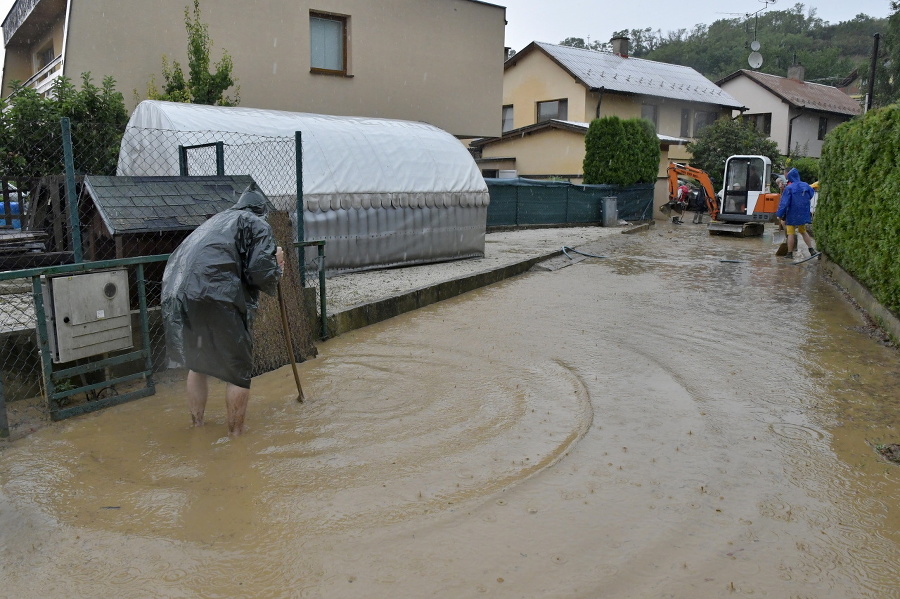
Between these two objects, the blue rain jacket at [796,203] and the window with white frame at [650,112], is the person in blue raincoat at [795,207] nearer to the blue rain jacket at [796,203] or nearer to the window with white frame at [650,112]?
the blue rain jacket at [796,203]

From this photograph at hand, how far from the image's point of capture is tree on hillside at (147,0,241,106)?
13.6 meters

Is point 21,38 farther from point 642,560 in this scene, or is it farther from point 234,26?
point 642,560

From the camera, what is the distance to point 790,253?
53.6 feet

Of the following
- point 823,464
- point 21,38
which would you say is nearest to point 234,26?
point 21,38

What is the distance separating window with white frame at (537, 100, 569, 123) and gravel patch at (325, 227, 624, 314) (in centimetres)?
1452

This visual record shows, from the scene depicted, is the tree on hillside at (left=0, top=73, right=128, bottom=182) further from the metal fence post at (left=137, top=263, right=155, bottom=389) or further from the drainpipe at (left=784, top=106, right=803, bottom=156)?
the drainpipe at (left=784, top=106, right=803, bottom=156)

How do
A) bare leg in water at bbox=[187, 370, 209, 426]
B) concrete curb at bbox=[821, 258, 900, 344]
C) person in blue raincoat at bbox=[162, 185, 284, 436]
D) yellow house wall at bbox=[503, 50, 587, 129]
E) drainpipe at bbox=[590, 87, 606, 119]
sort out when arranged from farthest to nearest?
yellow house wall at bbox=[503, 50, 587, 129] < drainpipe at bbox=[590, 87, 606, 119] < concrete curb at bbox=[821, 258, 900, 344] < bare leg in water at bbox=[187, 370, 209, 426] < person in blue raincoat at bbox=[162, 185, 284, 436]

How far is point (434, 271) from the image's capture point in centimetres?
1179

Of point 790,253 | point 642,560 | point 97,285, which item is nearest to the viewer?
point 642,560

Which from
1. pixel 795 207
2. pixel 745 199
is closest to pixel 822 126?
pixel 745 199

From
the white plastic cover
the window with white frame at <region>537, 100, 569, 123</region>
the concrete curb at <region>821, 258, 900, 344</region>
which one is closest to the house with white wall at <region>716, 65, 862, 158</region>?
the window with white frame at <region>537, 100, 569, 123</region>

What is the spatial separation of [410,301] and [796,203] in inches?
401

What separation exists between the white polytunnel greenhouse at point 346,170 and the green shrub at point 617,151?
1219 centimetres

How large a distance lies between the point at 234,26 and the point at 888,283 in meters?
13.2
